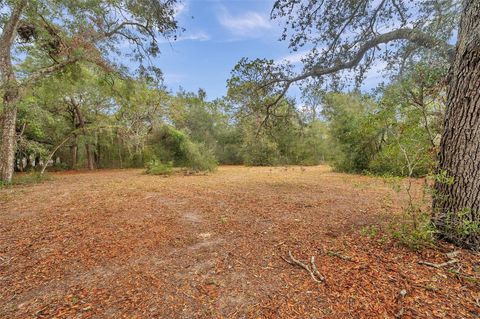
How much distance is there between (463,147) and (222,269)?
2385 millimetres

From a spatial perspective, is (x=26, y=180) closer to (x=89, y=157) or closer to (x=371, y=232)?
(x=89, y=157)

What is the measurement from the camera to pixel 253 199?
15.3ft

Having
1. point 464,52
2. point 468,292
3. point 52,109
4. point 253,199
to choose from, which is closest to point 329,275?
point 468,292

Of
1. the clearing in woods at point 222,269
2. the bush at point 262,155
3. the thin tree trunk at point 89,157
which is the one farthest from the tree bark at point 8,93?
the bush at point 262,155

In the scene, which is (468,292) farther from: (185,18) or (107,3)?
(107,3)

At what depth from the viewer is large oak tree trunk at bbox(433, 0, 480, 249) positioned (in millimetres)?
1898

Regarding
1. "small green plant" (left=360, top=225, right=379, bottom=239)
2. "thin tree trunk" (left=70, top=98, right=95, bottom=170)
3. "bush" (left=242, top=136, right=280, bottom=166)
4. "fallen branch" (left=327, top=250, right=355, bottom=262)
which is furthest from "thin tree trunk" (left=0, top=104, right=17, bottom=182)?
"bush" (left=242, top=136, right=280, bottom=166)

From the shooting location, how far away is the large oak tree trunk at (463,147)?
1.90m

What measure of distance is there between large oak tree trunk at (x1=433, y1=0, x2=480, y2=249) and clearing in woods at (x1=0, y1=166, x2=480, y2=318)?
25 cm

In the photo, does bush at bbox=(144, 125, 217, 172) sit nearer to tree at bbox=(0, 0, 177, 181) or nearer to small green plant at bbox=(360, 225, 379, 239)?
tree at bbox=(0, 0, 177, 181)

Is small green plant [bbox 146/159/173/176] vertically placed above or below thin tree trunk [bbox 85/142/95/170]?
below

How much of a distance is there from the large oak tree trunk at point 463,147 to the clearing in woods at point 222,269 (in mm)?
245

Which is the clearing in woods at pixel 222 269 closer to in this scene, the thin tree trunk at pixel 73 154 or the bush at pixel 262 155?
the bush at pixel 262 155

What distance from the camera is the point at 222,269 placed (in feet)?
6.33
